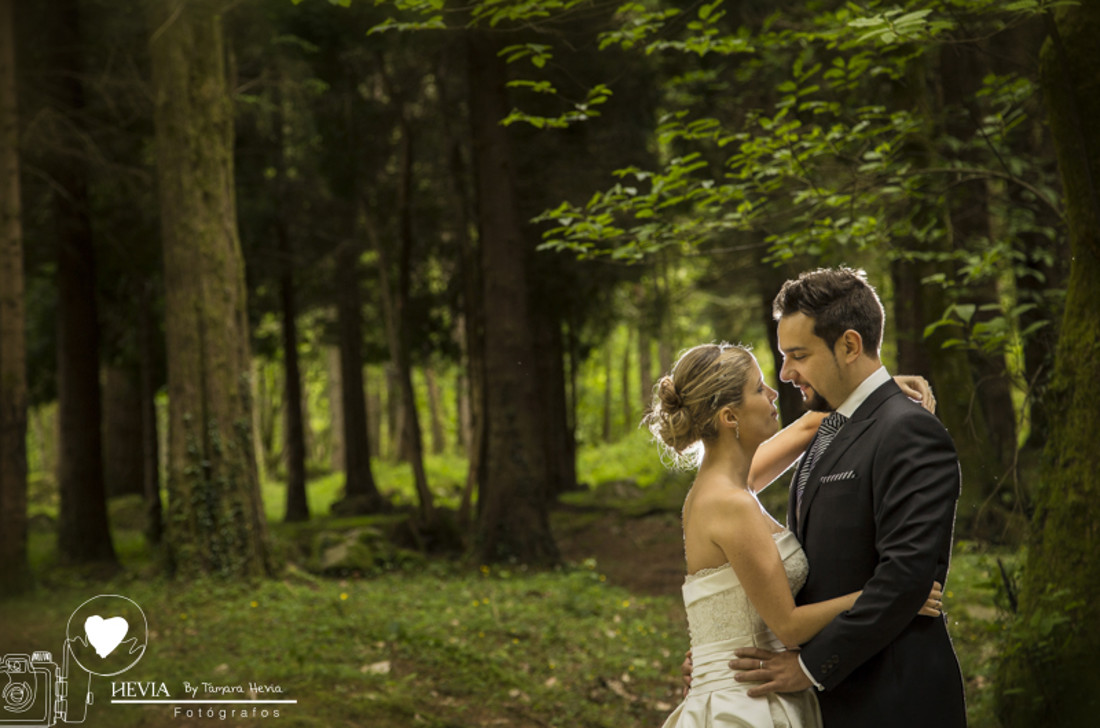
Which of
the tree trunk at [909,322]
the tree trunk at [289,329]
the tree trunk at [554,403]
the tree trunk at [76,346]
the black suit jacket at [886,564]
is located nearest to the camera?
the black suit jacket at [886,564]

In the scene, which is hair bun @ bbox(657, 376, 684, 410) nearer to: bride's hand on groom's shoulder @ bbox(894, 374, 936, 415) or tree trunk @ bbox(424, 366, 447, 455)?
bride's hand on groom's shoulder @ bbox(894, 374, 936, 415)

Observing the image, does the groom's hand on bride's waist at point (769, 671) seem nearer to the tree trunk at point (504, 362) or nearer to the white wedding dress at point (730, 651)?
the white wedding dress at point (730, 651)

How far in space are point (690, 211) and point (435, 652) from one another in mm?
9238

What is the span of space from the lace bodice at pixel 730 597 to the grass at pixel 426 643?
3.45 meters

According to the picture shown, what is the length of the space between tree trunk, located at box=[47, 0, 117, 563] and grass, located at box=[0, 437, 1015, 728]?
2453mm

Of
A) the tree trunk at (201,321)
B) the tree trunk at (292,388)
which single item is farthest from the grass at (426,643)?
the tree trunk at (292,388)

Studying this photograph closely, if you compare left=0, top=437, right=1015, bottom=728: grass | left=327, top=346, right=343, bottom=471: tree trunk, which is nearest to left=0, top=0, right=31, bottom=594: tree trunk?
left=0, top=437, right=1015, bottom=728: grass

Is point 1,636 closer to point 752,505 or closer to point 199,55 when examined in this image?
point 199,55

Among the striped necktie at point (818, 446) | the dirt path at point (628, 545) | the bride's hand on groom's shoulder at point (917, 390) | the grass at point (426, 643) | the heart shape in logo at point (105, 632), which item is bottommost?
the dirt path at point (628, 545)

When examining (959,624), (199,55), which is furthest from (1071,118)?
(199,55)

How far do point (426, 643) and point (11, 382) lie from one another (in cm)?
585

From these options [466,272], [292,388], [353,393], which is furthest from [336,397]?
[466,272]

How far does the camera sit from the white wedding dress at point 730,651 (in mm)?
2822

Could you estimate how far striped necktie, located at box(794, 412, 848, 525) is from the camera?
3001 mm
